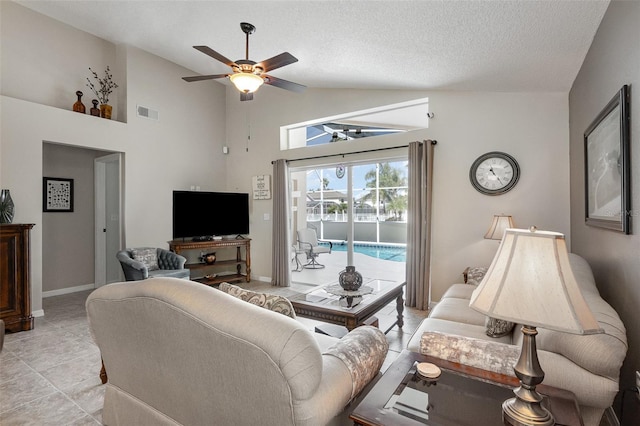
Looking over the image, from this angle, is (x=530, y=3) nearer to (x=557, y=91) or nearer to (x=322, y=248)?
(x=557, y=91)

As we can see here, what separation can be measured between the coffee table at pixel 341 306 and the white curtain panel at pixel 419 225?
0.86 m

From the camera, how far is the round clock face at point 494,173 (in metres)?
3.58

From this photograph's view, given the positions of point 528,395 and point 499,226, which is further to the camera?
point 499,226

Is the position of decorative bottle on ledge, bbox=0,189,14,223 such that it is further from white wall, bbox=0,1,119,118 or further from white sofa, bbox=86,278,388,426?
white sofa, bbox=86,278,388,426

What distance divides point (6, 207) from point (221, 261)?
3099 mm

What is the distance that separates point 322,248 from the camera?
18.1 ft

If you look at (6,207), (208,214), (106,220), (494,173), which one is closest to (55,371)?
(6,207)

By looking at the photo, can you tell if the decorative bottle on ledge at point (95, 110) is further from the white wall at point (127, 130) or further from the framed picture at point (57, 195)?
the framed picture at point (57, 195)

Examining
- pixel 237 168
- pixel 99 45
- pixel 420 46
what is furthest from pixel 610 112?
pixel 99 45

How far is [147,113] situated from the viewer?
4.94 metres

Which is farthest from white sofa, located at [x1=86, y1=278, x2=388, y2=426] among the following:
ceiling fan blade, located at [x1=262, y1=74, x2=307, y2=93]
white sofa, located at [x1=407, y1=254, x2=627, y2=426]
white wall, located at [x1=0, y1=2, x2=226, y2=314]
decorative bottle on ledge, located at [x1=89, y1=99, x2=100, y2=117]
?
decorative bottle on ledge, located at [x1=89, y1=99, x2=100, y2=117]

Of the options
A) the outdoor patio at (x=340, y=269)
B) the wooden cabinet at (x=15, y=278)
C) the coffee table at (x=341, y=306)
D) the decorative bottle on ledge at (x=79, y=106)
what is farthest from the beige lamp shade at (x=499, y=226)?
the decorative bottle on ledge at (x=79, y=106)

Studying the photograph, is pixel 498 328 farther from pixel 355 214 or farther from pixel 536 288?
pixel 355 214

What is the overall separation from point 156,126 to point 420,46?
4.31 meters
